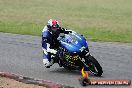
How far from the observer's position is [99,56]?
16297 mm

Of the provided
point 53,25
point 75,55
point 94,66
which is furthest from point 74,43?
point 53,25

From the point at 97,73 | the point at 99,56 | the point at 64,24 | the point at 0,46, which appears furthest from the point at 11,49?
the point at 64,24

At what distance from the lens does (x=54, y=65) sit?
14.6 m

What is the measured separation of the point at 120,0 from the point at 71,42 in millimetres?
44232

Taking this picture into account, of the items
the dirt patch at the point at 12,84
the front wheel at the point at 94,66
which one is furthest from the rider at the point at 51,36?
the dirt patch at the point at 12,84

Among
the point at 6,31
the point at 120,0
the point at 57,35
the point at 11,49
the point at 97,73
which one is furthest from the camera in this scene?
the point at 120,0

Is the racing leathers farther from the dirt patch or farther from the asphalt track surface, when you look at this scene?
the dirt patch

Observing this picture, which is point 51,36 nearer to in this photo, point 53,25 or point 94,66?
point 53,25

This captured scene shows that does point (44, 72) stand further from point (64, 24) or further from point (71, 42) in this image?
point (64, 24)

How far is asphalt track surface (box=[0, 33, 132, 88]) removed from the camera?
12680 millimetres

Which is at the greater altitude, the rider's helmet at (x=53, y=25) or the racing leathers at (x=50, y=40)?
the rider's helmet at (x=53, y=25)

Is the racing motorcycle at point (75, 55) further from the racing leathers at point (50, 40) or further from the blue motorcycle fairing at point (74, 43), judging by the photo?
the racing leathers at point (50, 40)

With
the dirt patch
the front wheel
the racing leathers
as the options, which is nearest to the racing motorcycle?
the front wheel

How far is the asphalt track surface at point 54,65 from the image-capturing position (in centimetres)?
1268
